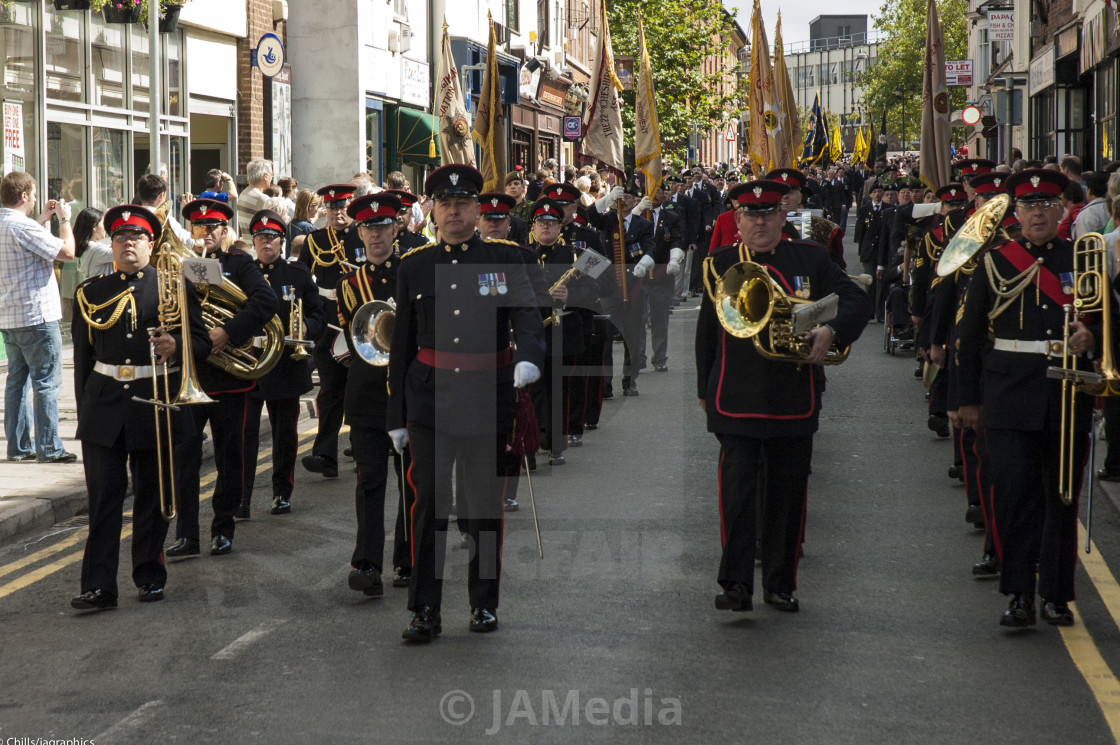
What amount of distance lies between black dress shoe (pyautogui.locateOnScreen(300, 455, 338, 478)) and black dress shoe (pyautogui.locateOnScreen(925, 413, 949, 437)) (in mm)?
4759

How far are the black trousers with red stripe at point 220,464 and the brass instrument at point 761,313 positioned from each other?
288 cm

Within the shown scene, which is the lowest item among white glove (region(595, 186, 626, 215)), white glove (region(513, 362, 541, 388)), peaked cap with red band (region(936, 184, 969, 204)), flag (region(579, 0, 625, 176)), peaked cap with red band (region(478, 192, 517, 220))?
white glove (region(513, 362, 541, 388))

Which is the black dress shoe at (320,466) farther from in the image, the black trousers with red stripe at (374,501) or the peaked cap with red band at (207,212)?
the black trousers with red stripe at (374,501)

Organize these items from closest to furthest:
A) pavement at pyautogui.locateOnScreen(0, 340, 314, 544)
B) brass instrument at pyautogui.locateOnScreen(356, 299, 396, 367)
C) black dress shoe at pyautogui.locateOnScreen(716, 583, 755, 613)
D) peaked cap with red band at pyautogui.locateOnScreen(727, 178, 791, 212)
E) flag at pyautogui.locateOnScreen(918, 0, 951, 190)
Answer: black dress shoe at pyautogui.locateOnScreen(716, 583, 755, 613), peaked cap with red band at pyautogui.locateOnScreen(727, 178, 791, 212), brass instrument at pyautogui.locateOnScreen(356, 299, 396, 367), pavement at pyautogui.locateOnScreen(0, 340, 314, 544), flag at pyautogui.locateOnScreen(918, 0, 951, 190)

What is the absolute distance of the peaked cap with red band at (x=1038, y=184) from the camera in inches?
243

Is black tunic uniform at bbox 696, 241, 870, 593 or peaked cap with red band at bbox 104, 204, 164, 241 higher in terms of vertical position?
peaked cap with red band at bbox 104, 204, 164, 241

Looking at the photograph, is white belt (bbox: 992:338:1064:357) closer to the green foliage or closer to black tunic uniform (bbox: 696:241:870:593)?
black tunic uniform (bbox: 696:241:870:593)

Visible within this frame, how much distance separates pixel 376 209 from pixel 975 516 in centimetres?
386

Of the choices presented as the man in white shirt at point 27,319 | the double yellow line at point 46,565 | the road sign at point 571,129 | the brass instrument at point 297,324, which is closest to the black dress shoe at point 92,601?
the double yellow line at point 46,565

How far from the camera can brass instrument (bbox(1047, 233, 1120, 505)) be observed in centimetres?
605

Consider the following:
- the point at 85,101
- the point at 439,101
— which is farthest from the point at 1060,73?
the point at 85,101

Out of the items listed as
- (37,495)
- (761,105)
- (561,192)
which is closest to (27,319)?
(37,495)

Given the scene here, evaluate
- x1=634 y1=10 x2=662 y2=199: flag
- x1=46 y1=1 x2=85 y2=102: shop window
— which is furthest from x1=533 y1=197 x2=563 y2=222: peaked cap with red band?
x1=46 y1=1 x2=85 y2=102: shop window

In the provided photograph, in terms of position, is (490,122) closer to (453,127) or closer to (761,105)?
(453,127)
